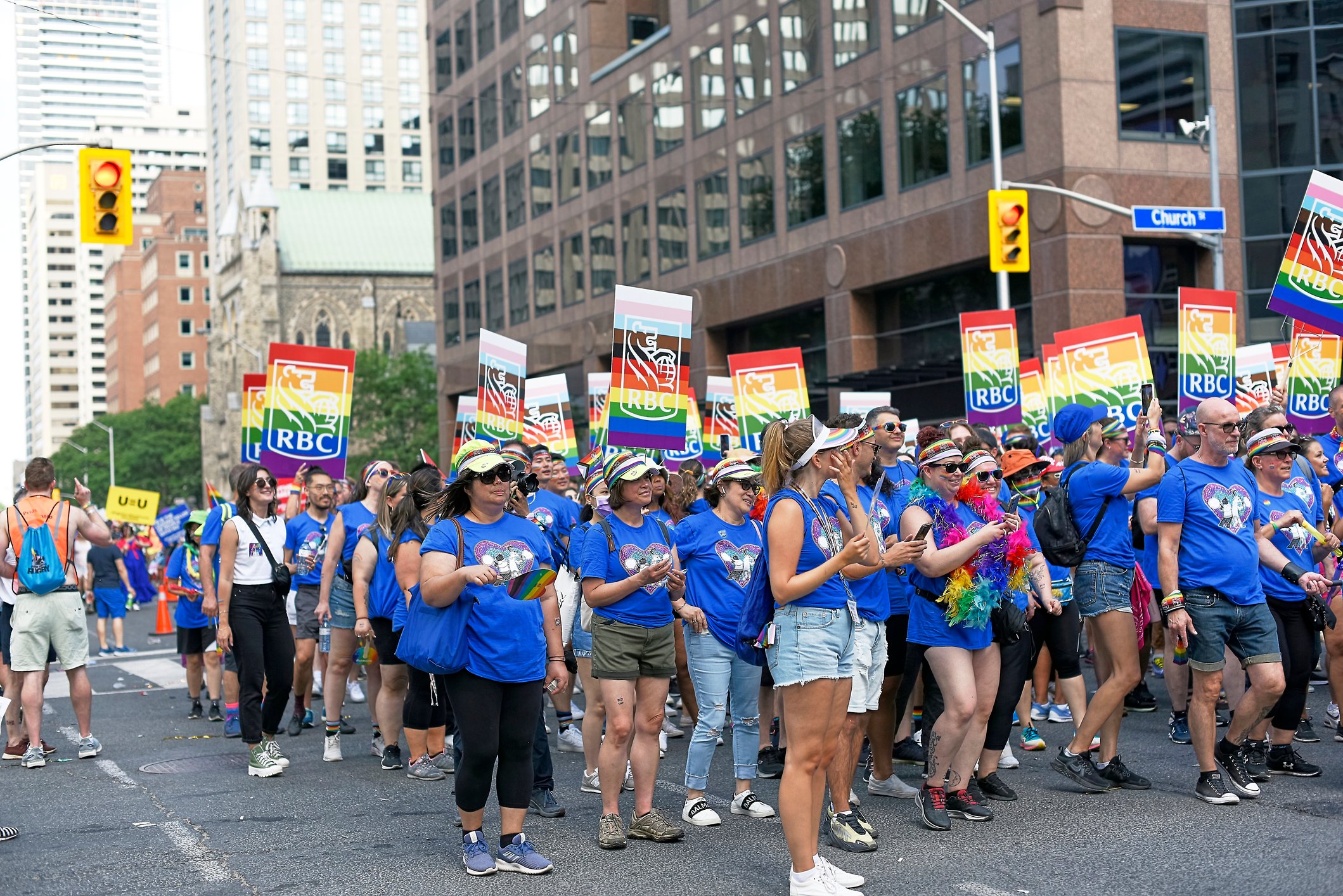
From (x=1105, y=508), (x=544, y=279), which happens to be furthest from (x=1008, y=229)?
(x=544, y=279)

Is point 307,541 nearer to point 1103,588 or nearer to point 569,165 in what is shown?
point 1103,588

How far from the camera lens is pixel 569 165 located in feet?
145

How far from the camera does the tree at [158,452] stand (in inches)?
4294

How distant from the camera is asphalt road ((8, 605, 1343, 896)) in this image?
20.8 feet

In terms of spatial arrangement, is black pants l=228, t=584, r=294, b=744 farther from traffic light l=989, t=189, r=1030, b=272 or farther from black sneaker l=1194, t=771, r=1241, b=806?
traffic light l=989, t=189, r=1030, b=272

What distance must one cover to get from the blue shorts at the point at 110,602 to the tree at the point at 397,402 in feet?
157

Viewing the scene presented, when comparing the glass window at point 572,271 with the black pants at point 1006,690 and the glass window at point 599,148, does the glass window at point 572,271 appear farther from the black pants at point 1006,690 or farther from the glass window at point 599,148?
the black pants at point 1006,690

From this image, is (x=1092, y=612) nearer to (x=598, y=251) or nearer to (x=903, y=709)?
(x=903, y=709)

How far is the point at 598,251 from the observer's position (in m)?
42.5

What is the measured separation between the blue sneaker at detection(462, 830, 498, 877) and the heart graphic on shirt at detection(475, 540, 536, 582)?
1.20m

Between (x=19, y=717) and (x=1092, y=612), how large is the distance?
24.3 feet

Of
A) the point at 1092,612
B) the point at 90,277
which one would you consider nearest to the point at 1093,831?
the point at 1092,612

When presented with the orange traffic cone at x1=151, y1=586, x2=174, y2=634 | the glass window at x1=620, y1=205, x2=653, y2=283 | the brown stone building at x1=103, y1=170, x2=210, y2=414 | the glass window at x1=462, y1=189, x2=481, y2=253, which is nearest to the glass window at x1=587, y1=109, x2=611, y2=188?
the glass window at x1=620, y1=205, x2=653, y2=283

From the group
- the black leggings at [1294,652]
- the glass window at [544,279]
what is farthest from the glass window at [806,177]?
the black leggings at [1294,652]
